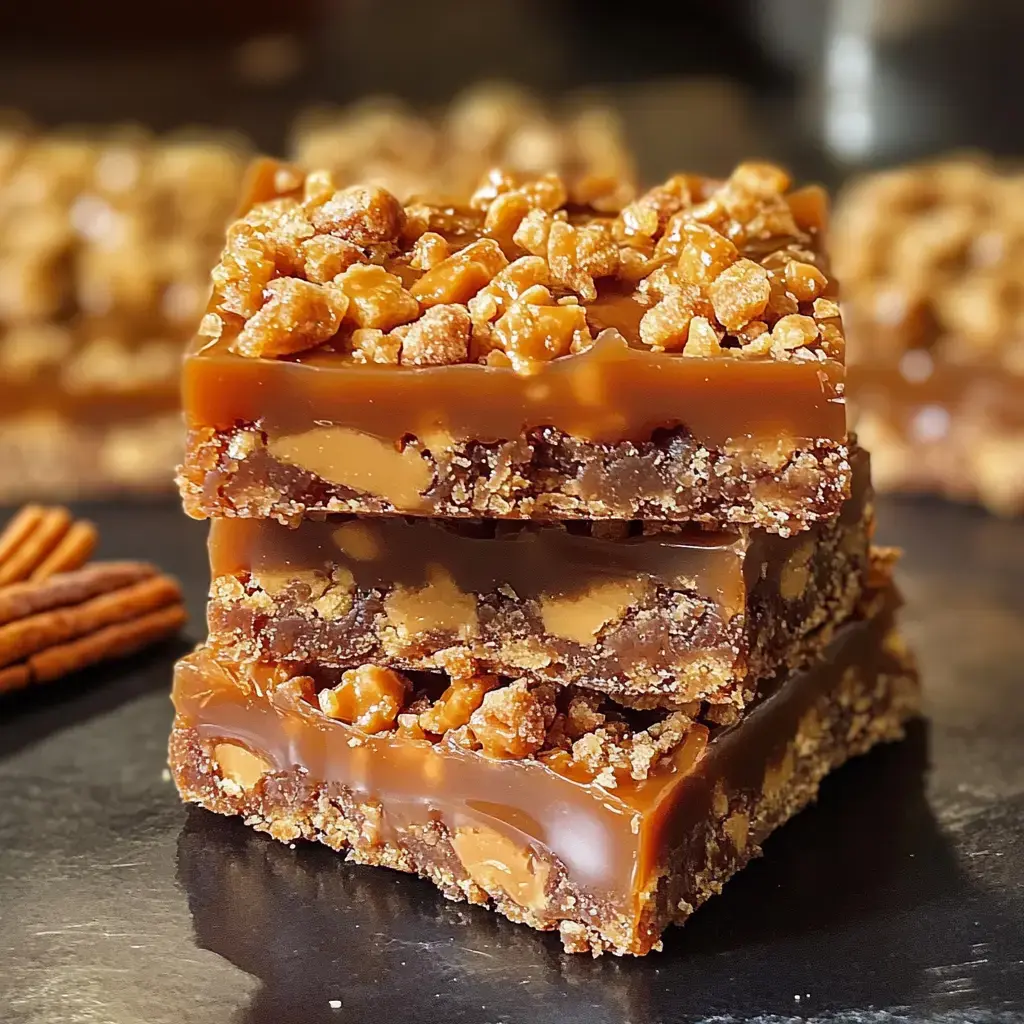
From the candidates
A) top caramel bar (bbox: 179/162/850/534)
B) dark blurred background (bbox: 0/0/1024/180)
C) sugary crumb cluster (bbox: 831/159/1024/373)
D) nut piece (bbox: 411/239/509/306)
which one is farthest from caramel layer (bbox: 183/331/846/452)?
dark blurred background (bbox: 0/0/1024/180)

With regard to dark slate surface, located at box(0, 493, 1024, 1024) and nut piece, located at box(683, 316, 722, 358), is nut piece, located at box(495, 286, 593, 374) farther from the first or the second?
dark slate surface, located at box(0, 493, 1024, 1024)

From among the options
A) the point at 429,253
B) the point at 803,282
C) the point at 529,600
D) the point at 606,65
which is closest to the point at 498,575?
the point at 529,600

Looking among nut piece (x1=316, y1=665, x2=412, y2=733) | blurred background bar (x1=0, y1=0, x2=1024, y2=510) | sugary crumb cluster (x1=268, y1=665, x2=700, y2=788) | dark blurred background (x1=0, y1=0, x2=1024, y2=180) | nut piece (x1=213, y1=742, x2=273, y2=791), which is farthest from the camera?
dark blurred background (x1=0, y1=0, x2=1024, y2=180)

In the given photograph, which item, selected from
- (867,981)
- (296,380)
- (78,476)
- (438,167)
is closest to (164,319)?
(78,476)

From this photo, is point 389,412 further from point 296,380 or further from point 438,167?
point 438,167

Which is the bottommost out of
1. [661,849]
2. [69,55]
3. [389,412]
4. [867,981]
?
[867,981]

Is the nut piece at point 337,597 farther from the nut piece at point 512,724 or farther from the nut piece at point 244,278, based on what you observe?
the nut piece at point 244,278

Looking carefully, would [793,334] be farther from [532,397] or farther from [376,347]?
[376,347]
